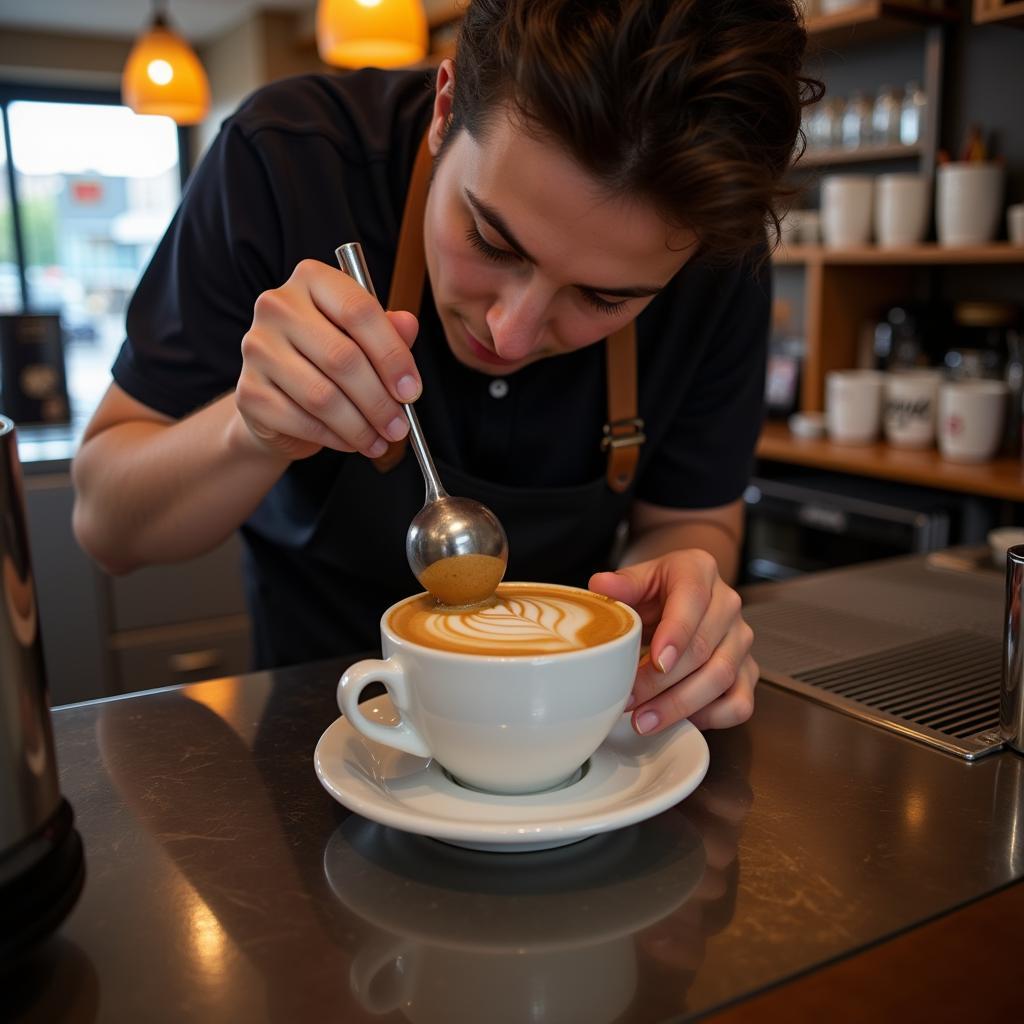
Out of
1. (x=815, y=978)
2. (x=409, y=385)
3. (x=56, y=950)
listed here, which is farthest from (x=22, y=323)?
(x=815, y=978)

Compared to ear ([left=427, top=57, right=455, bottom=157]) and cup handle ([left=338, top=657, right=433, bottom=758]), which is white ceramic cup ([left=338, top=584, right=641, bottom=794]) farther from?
ear ([left=427, top=57, right=455, bottom=157])

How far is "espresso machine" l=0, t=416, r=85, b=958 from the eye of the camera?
20.3 inches

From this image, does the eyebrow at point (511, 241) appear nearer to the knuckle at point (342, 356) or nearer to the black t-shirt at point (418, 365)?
the knuckle at point (342, 356)

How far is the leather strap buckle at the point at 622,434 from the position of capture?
1308 millimetres

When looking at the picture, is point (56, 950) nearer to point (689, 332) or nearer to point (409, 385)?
point (409, 385)

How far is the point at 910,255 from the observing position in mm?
2838

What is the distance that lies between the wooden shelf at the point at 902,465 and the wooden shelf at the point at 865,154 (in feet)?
2.74

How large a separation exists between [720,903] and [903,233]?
270 centimetres

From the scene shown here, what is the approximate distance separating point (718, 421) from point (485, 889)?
0.92 m

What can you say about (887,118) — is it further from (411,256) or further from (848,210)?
(411,256)

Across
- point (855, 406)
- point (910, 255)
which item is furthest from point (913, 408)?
point (910, 255)

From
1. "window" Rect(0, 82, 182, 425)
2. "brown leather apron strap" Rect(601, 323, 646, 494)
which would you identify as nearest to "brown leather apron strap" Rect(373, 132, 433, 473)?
"brown leather apron strap" Rect(601, 323, 646, 494)

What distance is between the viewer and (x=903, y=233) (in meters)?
2.92

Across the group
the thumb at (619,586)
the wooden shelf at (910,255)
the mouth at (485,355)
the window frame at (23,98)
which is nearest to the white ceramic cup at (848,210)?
the wooden shelf at (910,255)
